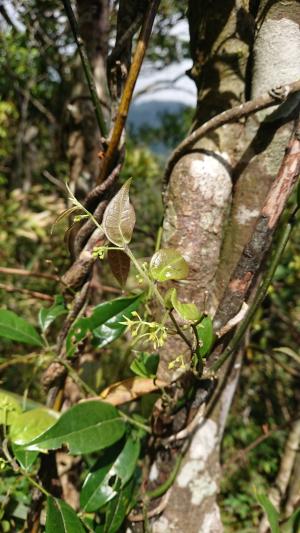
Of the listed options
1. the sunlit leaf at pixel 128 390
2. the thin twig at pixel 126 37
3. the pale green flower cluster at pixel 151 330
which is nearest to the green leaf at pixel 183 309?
the pale green flower cluster at pixel 151 330

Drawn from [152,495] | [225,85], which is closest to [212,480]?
[152,495]

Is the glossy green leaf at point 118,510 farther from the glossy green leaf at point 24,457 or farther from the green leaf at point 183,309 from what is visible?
the green leaf at point 183,309

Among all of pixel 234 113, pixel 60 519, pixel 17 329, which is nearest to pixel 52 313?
pixel 17 329

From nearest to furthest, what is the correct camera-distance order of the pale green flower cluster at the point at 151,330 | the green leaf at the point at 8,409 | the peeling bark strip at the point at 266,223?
the pale green flower cluster at the point at 151,330, the peeling bark strip at the point at 266,223, the green leaf at the point at 8,409

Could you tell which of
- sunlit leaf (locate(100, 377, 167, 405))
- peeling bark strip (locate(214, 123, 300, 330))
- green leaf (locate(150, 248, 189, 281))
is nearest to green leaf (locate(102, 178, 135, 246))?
green leaf (locate(150, 248, 189, 281))

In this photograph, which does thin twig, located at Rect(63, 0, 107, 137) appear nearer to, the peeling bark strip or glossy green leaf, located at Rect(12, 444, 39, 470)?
the peeling bark strip

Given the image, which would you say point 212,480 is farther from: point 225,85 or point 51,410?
point 225,85

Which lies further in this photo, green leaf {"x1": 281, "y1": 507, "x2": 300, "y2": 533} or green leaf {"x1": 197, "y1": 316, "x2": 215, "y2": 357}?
green leaf {"x1": 281, "y1": 507, "x2": 300, "y2": 533}
